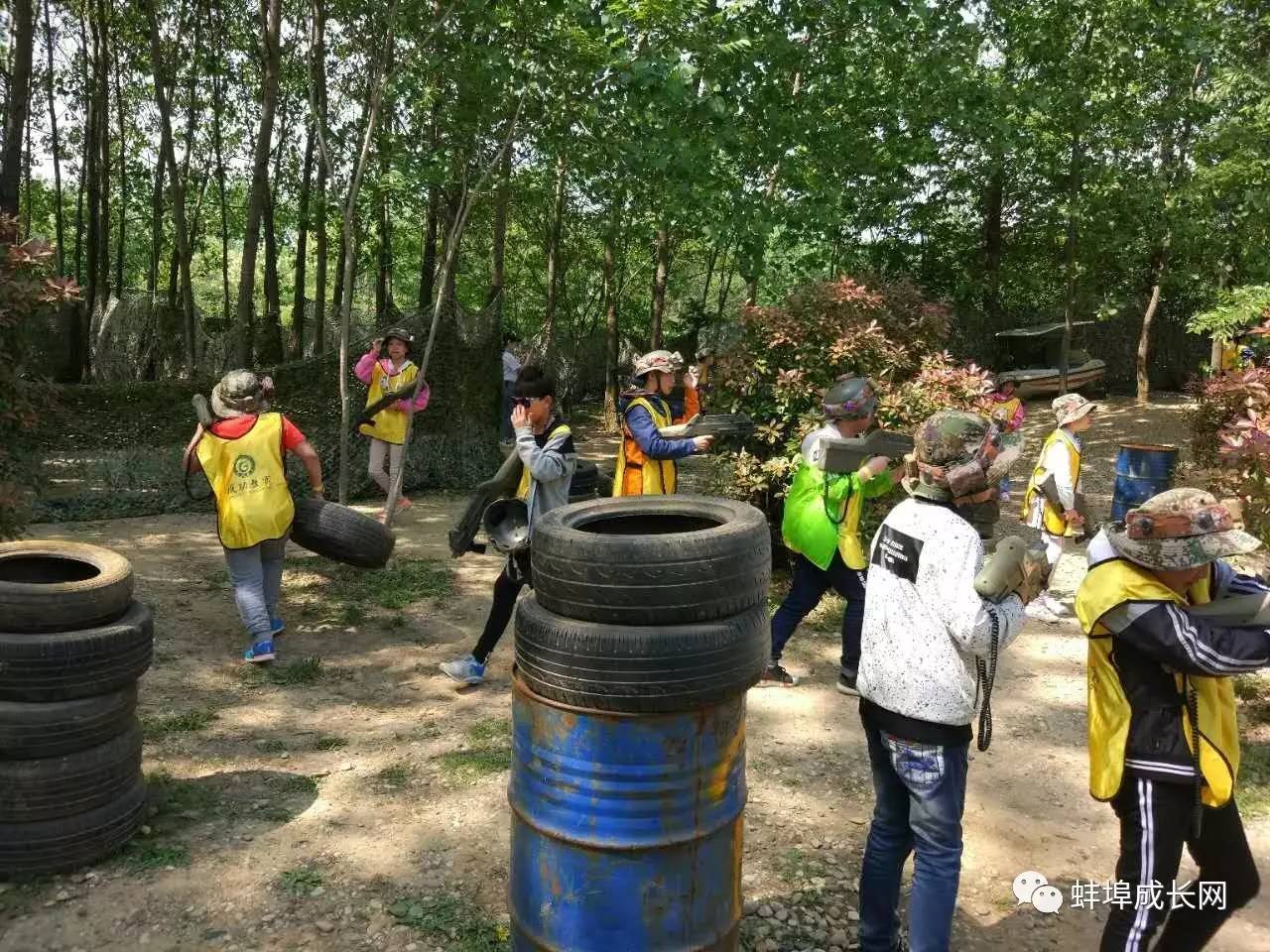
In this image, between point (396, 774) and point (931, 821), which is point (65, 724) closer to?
point (396, 774)

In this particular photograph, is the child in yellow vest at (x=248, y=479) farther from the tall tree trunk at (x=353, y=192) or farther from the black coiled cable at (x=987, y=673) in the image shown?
the black coiled cable at (x=987, y=673)

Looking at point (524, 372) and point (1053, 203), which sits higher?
point (1053, 203)

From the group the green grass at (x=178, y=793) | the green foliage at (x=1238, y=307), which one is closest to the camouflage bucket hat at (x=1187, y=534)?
the green grass at (x=178, y=793)

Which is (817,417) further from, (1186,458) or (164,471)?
(1186,458)

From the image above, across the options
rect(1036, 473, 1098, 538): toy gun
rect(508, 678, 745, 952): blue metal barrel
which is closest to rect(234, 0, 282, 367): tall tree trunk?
rect(1036, 473, 1098, 538): toy gun

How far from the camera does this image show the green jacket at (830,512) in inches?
202

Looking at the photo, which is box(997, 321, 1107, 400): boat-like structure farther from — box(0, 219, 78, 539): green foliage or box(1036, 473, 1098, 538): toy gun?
box(0, 219, 78, 539): green foliage

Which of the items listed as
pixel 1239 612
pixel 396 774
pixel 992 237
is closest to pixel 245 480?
pixel 396 774

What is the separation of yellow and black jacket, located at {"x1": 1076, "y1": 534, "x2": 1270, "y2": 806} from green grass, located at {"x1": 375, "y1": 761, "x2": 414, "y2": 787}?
9.34 feet

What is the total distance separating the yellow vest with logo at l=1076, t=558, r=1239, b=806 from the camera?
2.60 m

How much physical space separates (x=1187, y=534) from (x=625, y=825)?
169 cm

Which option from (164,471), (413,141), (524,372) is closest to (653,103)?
(413,141)

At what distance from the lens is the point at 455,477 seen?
11.3 m

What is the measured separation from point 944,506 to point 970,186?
16.1 m
